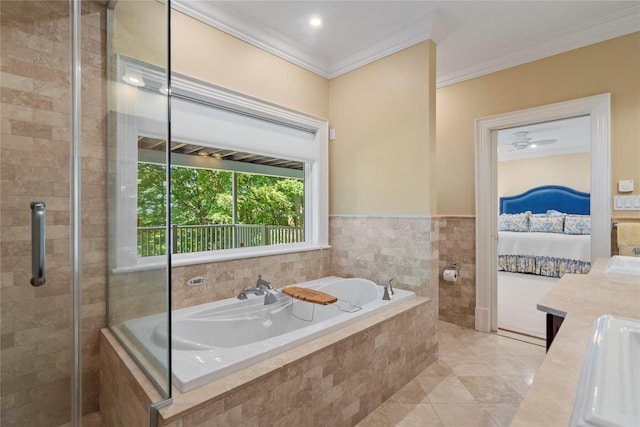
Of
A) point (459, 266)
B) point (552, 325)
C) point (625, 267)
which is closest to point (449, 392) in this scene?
point (552, 325)

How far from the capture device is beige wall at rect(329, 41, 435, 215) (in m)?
2.48

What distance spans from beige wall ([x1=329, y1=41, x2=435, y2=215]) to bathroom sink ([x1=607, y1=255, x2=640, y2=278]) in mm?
1146

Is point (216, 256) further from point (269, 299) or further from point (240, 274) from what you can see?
point (269, 299)

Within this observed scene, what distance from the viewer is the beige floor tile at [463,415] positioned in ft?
5.73

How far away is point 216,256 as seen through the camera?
2.29 m

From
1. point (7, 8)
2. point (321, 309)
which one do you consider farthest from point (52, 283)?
point (321, 309)

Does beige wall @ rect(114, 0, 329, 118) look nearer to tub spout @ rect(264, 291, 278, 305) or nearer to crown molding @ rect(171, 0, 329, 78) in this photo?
crown molding @ rect(171, 0, 329, 78)

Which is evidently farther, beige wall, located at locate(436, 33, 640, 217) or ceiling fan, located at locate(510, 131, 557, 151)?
ceiling fan, located at locate(510, 131, 557, 151)

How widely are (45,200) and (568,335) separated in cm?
249

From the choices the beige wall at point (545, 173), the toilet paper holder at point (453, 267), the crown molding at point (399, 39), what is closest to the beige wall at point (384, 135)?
the crown molding at point (399, 39)

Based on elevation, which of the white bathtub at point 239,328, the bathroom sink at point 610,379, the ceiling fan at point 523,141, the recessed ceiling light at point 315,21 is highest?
the recessed ceiling light at point 315,21

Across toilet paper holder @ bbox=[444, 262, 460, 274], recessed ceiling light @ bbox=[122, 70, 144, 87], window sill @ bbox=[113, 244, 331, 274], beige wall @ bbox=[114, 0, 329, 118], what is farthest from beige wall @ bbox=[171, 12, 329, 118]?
toilet paper holder @ bbox=[444, 262, 460, 274]

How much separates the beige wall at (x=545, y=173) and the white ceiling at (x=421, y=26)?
15.5ft

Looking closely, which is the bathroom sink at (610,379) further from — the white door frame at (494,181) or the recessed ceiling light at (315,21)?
the recessed ceiling light at (315,21)
